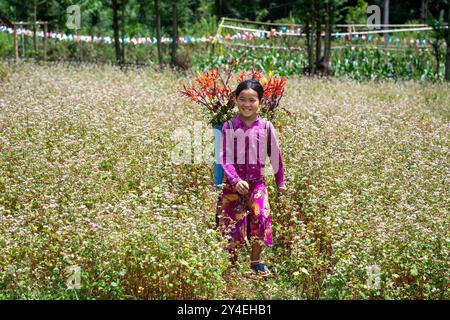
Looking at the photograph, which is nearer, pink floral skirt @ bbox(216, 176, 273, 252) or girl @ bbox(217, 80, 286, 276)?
girl @ bbox(217, 80, 286, 276)

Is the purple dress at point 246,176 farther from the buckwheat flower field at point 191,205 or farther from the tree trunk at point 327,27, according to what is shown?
the tree trunk at point 327,27

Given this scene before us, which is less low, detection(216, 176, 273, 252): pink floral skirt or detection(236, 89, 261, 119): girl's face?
detection(236, 89, 261, 119): girl's face

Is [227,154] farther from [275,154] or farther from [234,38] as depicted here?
[234,38]

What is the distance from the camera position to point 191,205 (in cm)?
562

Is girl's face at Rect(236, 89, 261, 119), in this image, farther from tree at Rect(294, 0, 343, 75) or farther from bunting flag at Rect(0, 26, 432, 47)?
bunting flag at Rect(0, 26, 432, 47)

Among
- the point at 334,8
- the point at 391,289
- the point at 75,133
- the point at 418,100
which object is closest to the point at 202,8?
the point at 334,8

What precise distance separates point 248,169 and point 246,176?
6cm

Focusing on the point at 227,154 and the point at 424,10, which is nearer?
the point at 227,154

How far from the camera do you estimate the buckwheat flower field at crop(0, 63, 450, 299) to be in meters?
4.61

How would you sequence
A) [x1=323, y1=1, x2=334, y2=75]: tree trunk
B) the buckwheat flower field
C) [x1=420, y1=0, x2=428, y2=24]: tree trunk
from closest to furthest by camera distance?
the buckwheat flower field < [x1=323, y1=1, x2=334, y2=75]: tree trunk < [x1=420, y1=0, x2=428, y2=24]: tree trunk

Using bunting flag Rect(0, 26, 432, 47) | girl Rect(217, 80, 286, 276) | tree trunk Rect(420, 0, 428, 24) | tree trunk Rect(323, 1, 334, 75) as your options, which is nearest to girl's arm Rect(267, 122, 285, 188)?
girl Rect(217, 80, 286, 276)

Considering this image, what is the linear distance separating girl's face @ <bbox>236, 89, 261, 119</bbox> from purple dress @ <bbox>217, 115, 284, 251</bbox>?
0.12 metres

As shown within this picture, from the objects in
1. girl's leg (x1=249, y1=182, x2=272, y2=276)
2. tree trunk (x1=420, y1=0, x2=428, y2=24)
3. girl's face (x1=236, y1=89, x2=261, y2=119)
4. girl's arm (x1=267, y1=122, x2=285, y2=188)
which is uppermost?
tree trunk (x1=420, y1=0, x2=428, y2=24)

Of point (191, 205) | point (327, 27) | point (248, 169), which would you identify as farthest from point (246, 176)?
point (327, 27)
